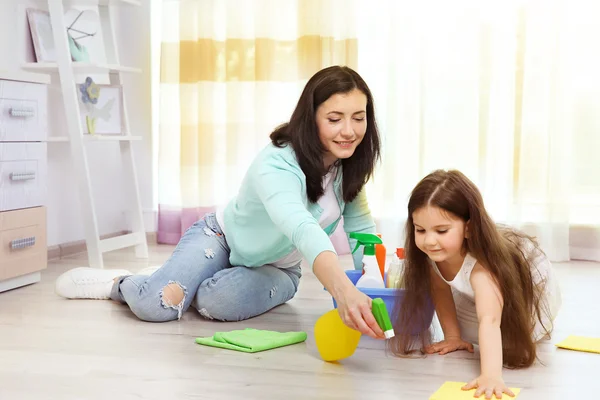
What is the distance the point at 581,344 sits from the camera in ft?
5.74

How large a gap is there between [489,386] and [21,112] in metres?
1.65

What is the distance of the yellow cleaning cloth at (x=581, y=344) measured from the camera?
171 centimetres

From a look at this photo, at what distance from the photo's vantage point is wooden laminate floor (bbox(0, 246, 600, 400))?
4.65 feet

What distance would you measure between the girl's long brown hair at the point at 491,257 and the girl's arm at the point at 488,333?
0.07ft

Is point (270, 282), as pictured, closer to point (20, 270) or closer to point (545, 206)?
point (20, 270)

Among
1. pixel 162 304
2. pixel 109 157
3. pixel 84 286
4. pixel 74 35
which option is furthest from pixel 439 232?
pixel 109 157

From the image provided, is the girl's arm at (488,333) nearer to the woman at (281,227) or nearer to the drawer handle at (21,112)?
the woman at (281,227)

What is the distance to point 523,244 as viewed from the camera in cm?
166

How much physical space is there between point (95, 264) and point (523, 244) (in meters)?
1.69

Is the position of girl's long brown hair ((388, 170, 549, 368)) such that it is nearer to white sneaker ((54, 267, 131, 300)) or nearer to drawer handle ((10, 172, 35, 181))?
white sneaker ((54, 267, 131, 300))

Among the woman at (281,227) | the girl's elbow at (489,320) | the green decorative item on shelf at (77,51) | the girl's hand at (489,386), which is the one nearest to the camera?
the girl's hand at (489,386)

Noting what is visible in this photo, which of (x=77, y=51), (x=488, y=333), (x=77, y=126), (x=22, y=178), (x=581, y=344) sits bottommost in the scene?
(x=581, y=344)

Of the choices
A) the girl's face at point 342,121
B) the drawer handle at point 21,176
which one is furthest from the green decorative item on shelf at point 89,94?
the girl's face at point 342,121

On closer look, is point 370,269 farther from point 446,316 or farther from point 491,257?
point 491,257
